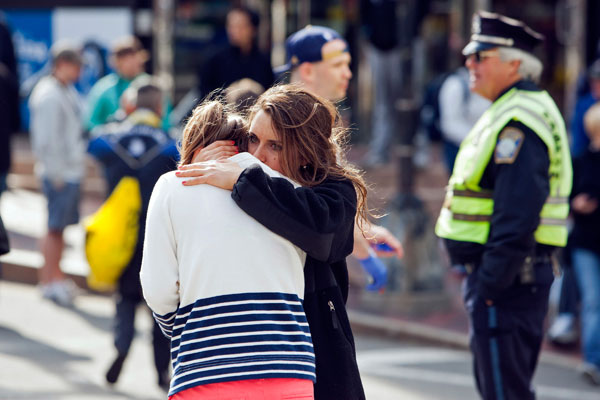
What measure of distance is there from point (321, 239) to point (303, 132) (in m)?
0.33

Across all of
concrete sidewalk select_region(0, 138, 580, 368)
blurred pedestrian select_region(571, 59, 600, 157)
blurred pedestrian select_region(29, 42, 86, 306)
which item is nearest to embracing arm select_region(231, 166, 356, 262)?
concrete sidewalk select_region(0, 138, 580, 368)

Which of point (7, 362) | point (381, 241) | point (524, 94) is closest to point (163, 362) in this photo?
point (7, 362)

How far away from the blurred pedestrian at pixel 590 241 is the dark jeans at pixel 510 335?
2.41 m

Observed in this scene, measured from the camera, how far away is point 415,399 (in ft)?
20.4

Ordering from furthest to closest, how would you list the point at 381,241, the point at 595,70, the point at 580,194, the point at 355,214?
the point at 595,70 → the point at 580,194 → the point at 381,241 → the point at 355,214

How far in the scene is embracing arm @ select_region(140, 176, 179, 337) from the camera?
9.61 feet

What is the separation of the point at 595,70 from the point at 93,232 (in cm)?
421

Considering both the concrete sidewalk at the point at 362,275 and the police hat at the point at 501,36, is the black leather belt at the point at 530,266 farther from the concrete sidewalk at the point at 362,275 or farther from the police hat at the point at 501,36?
the concrete sidewalk at the point at 362,275

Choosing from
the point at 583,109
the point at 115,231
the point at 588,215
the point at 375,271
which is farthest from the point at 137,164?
the point at 583,109

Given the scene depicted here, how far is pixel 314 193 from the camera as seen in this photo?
2.98 m

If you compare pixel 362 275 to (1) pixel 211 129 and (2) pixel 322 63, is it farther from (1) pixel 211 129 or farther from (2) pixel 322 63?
(1) pixel 211 129

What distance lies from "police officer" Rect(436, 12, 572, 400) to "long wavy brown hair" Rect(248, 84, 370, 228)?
1.29m

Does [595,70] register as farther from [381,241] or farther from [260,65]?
[381,241]

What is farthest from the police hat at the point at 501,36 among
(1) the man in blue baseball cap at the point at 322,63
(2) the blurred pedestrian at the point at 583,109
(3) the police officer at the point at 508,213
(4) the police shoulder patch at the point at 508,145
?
(2) the blurred pedestrian at the point at 583,109
